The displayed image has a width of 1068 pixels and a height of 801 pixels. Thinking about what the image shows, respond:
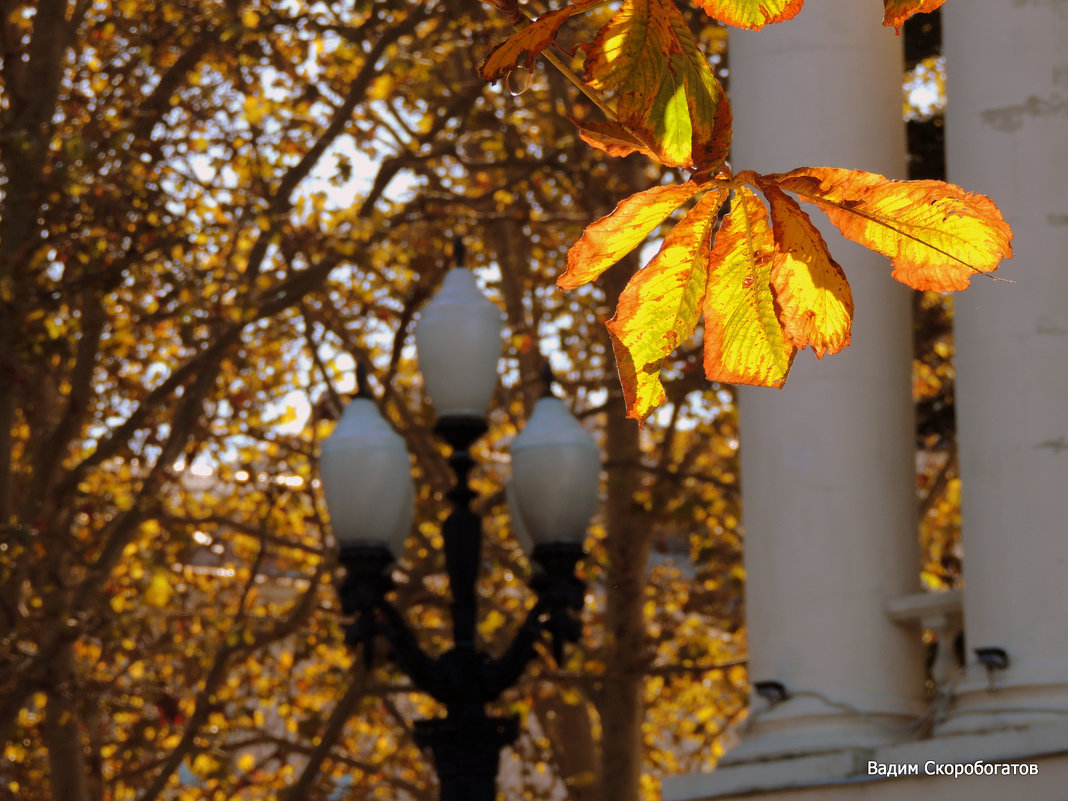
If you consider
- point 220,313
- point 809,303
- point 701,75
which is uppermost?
point 220,313

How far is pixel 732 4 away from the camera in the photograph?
140cm

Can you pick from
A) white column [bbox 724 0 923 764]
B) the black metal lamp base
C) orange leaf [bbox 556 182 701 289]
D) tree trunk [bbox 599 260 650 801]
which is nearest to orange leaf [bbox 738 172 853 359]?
orange leaf [bbox 556 182 701 289]

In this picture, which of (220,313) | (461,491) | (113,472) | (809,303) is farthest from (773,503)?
(113,472)

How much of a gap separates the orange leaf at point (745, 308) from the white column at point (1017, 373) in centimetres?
507

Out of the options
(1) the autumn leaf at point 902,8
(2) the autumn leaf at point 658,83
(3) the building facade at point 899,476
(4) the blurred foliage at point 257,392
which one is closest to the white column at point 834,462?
(3) the building facade at point 899,476

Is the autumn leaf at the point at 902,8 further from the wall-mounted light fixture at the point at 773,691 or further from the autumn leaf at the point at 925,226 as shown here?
the wall-mounted light fixture at the point at 773,691

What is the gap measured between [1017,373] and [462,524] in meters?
2.23

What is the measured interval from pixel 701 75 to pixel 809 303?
0.73ft

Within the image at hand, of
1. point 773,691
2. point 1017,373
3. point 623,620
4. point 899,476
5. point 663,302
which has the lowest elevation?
point 773,691

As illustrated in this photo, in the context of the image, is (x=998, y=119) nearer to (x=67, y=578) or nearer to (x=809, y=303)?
(x=809, y=303)

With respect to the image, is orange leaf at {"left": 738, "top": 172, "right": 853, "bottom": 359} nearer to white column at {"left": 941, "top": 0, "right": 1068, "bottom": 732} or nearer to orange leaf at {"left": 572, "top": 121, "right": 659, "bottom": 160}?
orange leaf at {"left": 572, "top": 121, "right": 659, "bottom": 160}

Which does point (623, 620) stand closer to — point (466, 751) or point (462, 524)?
point (462, 524)

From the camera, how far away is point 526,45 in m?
1.42

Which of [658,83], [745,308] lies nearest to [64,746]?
[745,308]
